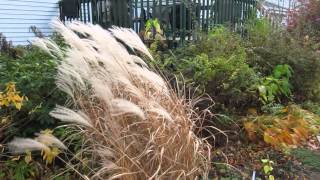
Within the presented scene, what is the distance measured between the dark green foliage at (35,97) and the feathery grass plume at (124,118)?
0.52m

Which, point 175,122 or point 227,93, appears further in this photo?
point 227,93

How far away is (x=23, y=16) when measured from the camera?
8992 mm

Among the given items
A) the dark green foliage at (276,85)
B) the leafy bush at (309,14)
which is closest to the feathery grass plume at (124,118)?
the dark green foliage at (276,85)

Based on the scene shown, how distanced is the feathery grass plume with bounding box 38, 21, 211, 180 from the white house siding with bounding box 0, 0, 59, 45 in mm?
6035

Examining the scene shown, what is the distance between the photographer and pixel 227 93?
173 inches

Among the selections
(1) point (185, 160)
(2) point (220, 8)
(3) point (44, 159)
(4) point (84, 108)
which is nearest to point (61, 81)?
(4) point (84, 108)

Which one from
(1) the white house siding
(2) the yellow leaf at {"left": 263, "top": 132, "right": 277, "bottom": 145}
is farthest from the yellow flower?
(1) the white house siding

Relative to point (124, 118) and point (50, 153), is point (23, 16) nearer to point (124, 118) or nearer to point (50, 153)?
point (50, 153)

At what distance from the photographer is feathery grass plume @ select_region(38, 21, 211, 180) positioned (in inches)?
103

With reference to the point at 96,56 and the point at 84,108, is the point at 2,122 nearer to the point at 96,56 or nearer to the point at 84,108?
the point at 84,108

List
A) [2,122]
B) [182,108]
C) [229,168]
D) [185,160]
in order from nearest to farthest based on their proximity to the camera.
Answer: [185,160]
[182,108]
[2,122]
[229,168]

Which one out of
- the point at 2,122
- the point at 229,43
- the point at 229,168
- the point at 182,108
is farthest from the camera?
the point at 229,43

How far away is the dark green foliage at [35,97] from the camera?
3268 millimetres

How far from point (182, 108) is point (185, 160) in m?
0.38
